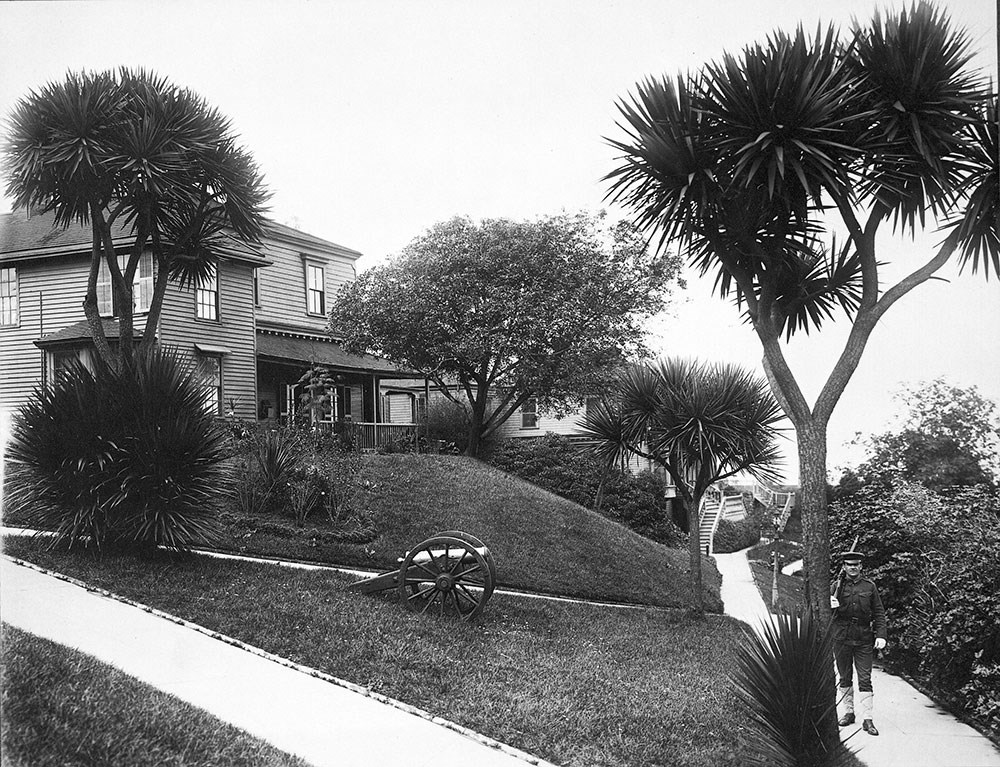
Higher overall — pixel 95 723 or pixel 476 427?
pixel 476 427

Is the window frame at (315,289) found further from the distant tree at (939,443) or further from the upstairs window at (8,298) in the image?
the distant tree at (939,443)

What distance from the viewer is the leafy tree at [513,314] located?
9.99m

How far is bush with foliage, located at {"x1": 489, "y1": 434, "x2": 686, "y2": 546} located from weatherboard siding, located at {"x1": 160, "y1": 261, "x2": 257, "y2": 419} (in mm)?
3752

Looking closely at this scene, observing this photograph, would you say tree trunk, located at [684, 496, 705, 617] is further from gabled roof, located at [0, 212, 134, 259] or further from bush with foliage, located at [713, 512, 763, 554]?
bush with foliage, located at [713, 512, 763, 554]

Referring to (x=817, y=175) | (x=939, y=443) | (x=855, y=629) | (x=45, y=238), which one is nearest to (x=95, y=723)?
(x=45, y=238)

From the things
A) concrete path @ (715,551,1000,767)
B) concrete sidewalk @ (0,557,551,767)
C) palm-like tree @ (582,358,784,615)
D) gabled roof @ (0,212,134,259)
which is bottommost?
concrete path @ (715,551,1000,767)

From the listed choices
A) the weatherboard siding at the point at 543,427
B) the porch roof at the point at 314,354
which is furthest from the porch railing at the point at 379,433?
the weatherboard siding at the point at 543,427

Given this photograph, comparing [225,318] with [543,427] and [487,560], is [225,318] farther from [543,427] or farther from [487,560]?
[487,560]

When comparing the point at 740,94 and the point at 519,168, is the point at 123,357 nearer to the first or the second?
the point at 519,168

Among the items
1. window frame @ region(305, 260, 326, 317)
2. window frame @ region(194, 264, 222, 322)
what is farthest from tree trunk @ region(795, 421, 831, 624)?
window frame @ region(194, 264, 222, 322)

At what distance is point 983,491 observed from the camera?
6.80 metres

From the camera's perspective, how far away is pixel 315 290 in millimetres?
12070

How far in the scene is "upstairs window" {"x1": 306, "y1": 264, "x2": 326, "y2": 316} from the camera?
36.3 ft

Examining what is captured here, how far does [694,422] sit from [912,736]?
14.2ft
